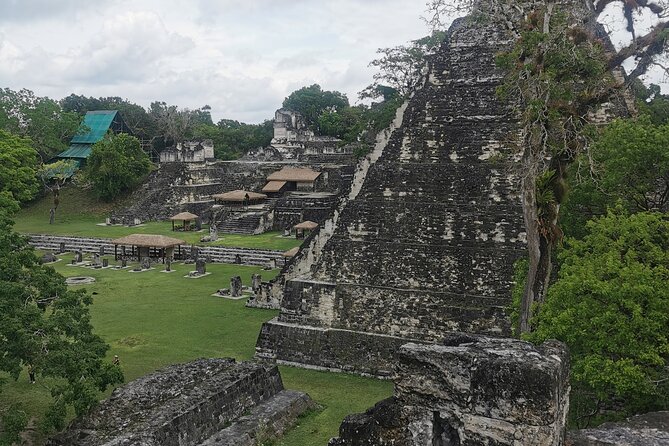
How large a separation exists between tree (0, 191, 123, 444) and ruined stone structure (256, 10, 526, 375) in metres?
5.52

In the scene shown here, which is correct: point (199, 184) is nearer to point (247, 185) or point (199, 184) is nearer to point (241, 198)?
point (247, 185)

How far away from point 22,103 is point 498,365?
56526 millimetres

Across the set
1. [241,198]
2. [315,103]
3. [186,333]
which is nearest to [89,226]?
[241,198]

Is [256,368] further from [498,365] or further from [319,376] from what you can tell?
[498,365]

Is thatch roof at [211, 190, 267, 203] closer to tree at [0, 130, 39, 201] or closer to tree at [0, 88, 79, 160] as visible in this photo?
tree at [0, 130, 39, 201]

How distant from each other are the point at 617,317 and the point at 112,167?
44.3 meters

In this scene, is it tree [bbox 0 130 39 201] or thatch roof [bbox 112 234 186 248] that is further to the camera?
thatch roof [bbox 112 234 186 248]

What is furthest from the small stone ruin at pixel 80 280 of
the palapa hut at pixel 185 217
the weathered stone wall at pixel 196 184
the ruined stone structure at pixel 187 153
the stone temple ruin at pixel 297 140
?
the stone temple ruin at pixel 297 140

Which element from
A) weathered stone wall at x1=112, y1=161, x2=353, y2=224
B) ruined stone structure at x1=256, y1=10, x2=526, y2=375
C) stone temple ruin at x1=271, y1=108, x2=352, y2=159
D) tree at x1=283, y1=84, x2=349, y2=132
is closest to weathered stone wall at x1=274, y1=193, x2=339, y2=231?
weathered stone wall at x1=112, y1=161, x2=353, y2=224

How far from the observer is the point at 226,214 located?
134ft

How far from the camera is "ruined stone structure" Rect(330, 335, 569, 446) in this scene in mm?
4043

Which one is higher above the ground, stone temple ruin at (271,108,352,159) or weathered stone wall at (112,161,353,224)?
stone temple ruin at (271,108,352,159)

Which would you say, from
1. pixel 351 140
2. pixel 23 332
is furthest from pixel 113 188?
pixel 23 332

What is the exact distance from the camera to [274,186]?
147 ft
